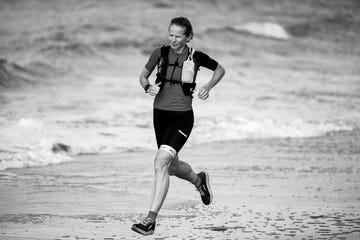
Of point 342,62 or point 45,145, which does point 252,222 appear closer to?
point 45,145

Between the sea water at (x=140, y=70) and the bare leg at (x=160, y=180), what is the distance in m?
3.69

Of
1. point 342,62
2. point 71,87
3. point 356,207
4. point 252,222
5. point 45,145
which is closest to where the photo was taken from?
point 252,222

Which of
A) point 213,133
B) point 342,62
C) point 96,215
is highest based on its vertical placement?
point 96,215

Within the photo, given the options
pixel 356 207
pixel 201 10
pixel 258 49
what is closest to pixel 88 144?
pixel 356 207

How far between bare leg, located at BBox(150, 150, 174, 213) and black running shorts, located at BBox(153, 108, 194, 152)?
12 centimetres

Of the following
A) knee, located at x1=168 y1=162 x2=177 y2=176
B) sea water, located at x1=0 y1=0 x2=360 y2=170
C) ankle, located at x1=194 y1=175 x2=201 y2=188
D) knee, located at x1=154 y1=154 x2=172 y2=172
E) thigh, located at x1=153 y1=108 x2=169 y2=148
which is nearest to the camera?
knee, located at x1=154 y1=154 x2=172 y2=172

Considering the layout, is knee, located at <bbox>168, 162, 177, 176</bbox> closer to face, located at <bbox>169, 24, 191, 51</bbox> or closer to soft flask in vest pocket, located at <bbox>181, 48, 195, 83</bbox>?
soft flask in vest pocket, located at <bbox>181, 48, 195, 83</bbox>

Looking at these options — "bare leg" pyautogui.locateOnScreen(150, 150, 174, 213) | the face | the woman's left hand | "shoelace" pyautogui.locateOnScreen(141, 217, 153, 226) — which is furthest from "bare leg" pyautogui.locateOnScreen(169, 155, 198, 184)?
the face

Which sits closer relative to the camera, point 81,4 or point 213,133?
point 213,133

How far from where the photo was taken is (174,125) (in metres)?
5.64

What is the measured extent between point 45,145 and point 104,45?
16.4 m

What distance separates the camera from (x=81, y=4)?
102ft

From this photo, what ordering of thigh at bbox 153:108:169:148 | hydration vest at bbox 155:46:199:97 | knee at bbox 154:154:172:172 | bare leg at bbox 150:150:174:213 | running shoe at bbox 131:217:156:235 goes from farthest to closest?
thigh at bbox 153:108:169:148 → hydration vest at bbox 155:46:199:97 → knee at bbox 154:154:172:172 → bare leg at bbox 150:150:174:213 → running shoe at bbox 131:217:156:235

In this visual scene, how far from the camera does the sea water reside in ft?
39.7
